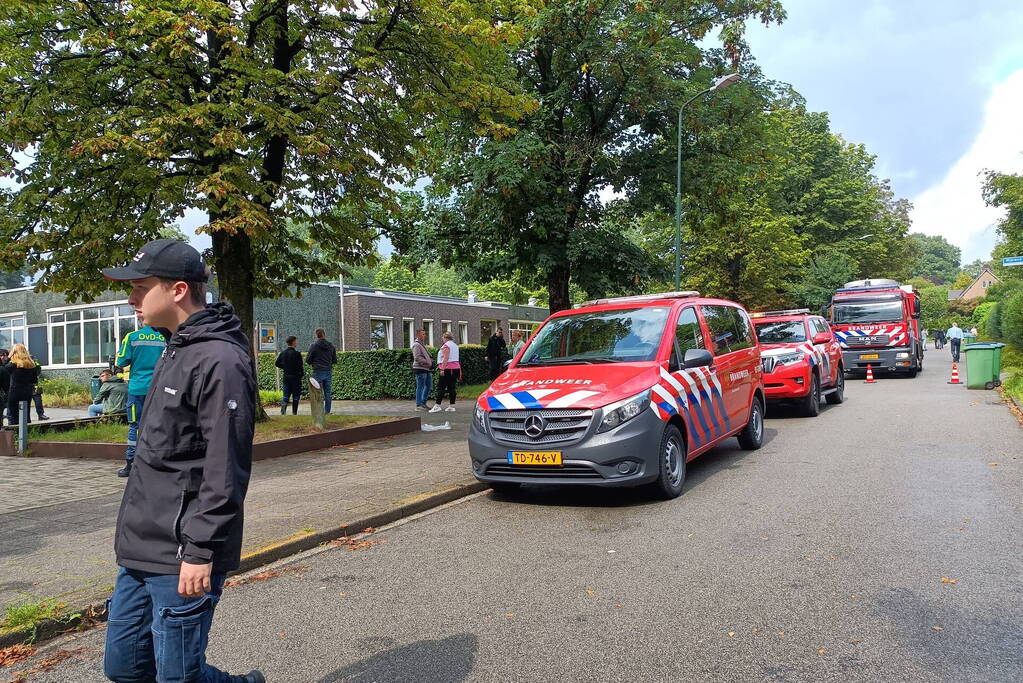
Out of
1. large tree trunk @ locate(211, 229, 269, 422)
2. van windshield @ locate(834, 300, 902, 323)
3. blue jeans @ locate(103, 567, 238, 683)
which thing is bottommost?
blue jeans @ locate(103, 567, 238, 683)

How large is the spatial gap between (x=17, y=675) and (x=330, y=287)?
3219cm

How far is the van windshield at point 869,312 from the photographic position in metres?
22.4

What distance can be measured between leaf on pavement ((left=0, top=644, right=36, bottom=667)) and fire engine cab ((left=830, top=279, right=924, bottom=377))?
22.2 metres

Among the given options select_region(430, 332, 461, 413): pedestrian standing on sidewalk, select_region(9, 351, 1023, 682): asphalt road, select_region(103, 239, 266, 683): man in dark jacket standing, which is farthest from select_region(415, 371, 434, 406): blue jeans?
select_region(103, 239, 266, 683): man in dark jacket standing

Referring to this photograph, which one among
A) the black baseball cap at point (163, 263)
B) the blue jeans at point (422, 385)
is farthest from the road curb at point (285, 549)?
the blue jeans at point (422, 385)

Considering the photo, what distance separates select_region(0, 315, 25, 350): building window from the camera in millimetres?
32938

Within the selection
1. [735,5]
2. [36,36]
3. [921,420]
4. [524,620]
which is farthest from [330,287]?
[524,620]

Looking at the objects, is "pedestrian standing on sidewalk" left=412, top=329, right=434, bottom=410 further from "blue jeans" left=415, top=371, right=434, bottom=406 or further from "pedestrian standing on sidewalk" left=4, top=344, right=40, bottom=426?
"pedestrian standing on sidewalk" left=4, top=344, right=40, bottom=426

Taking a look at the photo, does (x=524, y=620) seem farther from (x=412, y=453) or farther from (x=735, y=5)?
(x=735, y=5)

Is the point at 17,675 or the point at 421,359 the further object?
the point at 421,359

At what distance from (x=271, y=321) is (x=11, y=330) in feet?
38.1

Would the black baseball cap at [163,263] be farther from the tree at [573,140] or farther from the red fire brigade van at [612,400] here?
the tree at [573,140]

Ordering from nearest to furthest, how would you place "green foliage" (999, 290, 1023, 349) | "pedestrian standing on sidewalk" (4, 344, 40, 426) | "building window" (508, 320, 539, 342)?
"pedestrian standing on sidewalk" (4, 344, 40, 426), "green foliage" (999, 290, 1023, 349), "building window" (508, 320, 539, 342)

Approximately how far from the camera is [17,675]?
371 cm
